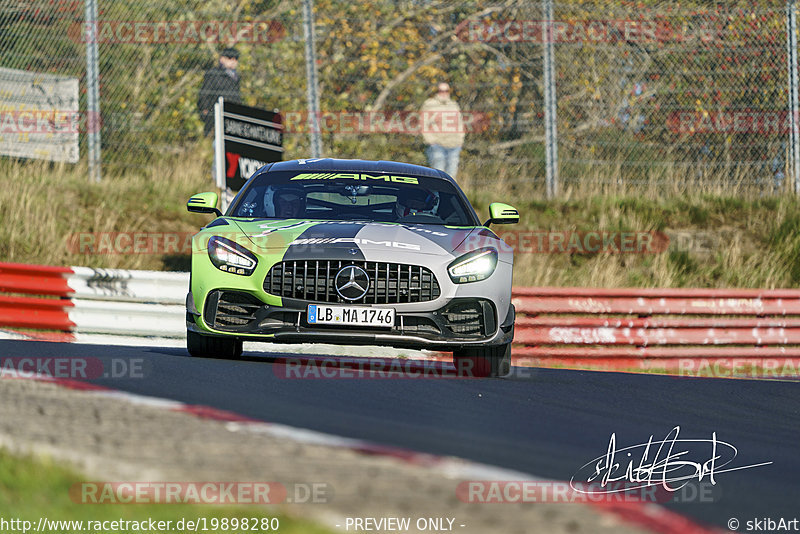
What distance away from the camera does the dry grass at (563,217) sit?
13.9 metres

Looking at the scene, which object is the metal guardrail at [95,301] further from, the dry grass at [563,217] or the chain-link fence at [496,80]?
the chain-link fence at [496,80]

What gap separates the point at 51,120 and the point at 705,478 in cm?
1196

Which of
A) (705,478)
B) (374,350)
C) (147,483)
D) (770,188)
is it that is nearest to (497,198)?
(770,188)

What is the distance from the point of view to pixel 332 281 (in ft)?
23.9

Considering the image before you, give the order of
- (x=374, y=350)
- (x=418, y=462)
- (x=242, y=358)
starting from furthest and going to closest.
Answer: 1. (x=374, y=350)
2. (x=242, y=358)
3. (x=418, y=462)

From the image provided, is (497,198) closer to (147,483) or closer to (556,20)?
(556,20)

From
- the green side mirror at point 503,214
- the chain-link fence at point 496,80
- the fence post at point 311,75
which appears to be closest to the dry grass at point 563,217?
the chain-link fence at point 496,80

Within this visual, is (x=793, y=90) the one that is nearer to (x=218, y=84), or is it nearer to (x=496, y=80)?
(x=496, y=80)

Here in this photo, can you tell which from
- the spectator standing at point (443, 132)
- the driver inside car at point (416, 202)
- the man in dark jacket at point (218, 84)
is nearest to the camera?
the driver inside car at point (416, 202)

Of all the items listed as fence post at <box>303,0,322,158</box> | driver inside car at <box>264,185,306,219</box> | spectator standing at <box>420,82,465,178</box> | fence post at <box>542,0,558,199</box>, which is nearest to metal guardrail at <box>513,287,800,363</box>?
Result: driver inside car at <box>264,185,306,219</box>

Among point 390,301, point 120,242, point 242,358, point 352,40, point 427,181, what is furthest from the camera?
point 352,40

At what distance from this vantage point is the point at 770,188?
1591 centimetres

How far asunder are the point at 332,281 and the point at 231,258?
683 mm

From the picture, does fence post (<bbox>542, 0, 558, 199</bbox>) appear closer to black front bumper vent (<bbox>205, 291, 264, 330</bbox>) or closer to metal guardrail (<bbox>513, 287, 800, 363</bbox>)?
metal guardrail (<bbox>513, 287, 800, 363</bbox>)
